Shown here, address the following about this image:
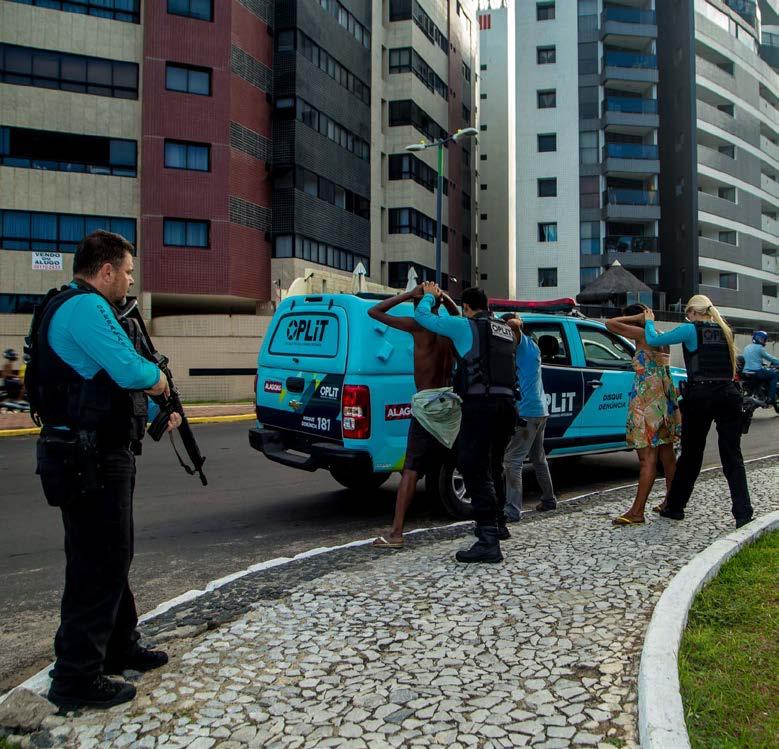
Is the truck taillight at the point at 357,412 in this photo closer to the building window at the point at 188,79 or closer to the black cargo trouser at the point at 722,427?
the black cargo trouser at the point at 722,427

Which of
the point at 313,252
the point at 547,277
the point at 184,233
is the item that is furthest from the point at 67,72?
the point at 547,277

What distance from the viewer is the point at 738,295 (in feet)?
164

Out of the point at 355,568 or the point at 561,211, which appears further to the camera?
the point at 561,211

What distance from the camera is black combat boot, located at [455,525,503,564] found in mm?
4984

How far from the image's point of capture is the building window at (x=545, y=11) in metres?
47.5

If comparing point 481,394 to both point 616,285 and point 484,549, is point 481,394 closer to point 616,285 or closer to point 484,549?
point 484,549

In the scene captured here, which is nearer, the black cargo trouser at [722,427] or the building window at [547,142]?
the black cargo trouser at [722,427]

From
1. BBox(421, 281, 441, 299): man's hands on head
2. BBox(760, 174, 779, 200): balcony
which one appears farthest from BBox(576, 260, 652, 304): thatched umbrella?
BBox(760, 174, 779, 200): balcony

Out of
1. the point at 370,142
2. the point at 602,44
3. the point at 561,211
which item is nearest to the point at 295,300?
the point at 370,142

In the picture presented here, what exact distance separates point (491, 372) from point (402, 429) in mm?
1675

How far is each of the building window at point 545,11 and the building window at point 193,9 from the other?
25.1 meters

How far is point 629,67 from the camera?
46.9 meters

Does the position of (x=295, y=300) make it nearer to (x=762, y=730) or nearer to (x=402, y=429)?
(x=402, y=429)

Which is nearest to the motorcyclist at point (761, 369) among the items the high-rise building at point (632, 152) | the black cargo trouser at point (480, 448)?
the black cargo trouser at point (480, 448)
